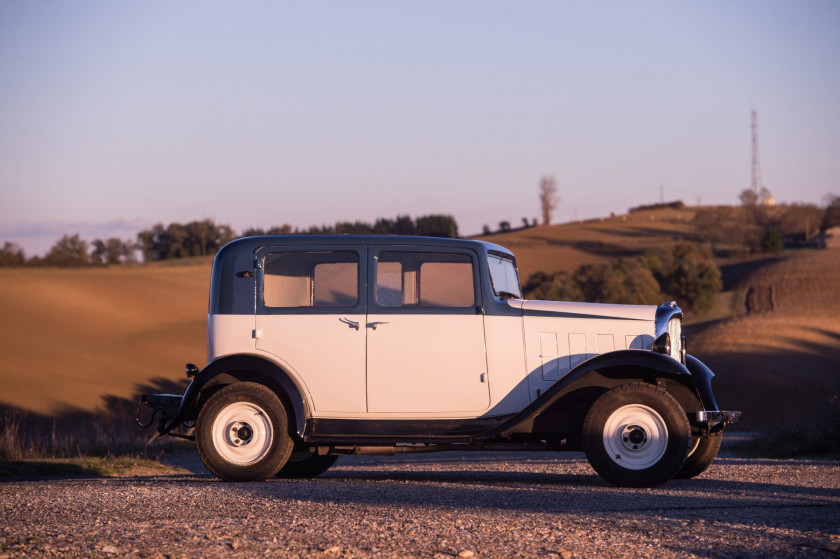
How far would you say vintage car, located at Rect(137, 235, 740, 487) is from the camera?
9031 mm

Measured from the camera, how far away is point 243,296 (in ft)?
30.8

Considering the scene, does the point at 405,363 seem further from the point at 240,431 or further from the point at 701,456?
the point at 701,456

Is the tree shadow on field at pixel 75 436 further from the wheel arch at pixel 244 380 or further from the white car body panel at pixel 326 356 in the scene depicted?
the white car body panel at pixel 326 356

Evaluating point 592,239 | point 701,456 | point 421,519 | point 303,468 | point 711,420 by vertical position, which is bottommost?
point 303,468

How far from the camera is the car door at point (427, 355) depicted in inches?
356

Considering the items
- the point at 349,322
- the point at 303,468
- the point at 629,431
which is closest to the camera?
the point at 629,431

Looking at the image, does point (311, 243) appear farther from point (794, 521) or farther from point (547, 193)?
point (547, 193)

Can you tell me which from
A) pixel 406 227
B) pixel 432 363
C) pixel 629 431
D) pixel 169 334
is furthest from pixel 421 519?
pixel 169 334

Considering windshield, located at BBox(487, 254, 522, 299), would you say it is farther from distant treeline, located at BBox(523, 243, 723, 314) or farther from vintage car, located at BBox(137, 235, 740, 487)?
distant treeline, located at BBox(523, 243, 723, 314)

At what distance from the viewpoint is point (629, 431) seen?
8656 mm

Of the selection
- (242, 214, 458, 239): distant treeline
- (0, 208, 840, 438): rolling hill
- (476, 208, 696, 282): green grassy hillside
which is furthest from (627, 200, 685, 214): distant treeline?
(242, 214, 458, 239): distant treeline

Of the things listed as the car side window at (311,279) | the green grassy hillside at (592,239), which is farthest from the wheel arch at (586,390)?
the green grassy hillside at (592,239)

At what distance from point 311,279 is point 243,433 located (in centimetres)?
159

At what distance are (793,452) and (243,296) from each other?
9.49 meters
